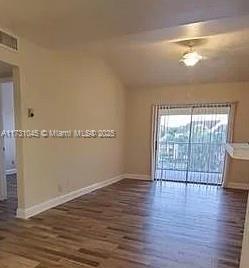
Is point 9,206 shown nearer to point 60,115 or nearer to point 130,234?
point 60,115

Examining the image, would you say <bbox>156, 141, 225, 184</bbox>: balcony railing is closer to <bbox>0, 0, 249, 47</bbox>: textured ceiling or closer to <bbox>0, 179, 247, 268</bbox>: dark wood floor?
<bbox>0, 179, 247, 268</bbox>: dark wood floor

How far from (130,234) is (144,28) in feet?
8.02

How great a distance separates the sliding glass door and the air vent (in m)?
3.84

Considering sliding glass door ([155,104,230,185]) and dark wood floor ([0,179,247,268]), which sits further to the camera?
sliding glass door ([155,104,230,185])

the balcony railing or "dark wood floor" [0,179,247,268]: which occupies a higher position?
the balcony railing

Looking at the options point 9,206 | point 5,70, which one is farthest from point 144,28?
point 9,206

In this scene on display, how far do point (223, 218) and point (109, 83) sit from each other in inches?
143

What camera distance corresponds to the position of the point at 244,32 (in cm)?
345

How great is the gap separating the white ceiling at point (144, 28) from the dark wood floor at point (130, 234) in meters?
2.42

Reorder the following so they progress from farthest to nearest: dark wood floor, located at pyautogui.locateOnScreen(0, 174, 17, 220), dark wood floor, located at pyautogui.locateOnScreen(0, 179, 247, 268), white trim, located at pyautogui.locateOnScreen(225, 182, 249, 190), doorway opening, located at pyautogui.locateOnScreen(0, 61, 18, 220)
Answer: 1. white trim, located at pyautogui.locateOnScreen(225, 182, 249, 190)
2. doorway opening, located at pyautogui.locateOnScreen(0, 61, 18, 220)
3. dark wood floor, located at pyautogui.locateOnScreen(0, 174, 17, 220)
4. dark wood floor, located at pyautogui.locateOnScreen(0, 179, 247, 268)

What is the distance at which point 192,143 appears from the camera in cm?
588

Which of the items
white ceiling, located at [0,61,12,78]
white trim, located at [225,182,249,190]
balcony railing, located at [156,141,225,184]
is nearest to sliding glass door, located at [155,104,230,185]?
balcony railing, located at [156,141,225,184]

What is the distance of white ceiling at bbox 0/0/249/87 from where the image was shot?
2.27 metres

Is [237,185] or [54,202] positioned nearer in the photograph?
[54,202]
